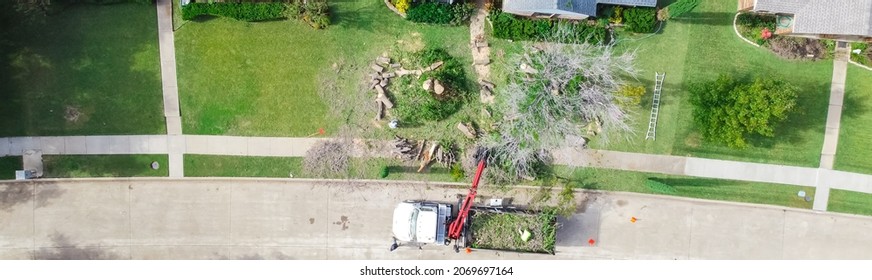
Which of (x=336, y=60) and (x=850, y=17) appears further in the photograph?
(x=336, y=60)

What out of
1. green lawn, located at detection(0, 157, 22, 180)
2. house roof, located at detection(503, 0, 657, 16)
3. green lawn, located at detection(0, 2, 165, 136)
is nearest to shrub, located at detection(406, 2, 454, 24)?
house roof, located at detection(503, 0, 657, 16)

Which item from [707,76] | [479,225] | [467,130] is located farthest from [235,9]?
[707,76]

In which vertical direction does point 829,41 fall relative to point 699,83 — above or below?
above

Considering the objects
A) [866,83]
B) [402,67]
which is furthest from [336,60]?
[866,83]

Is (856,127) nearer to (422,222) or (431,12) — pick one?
(431,12)

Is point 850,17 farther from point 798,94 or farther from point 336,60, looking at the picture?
point 336,60

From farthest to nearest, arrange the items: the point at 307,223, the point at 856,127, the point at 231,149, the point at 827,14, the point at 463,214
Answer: the point at 307,223 → the point at 856,127 → the point at 231,149 → the point at 463,214 → the point at 827,14
